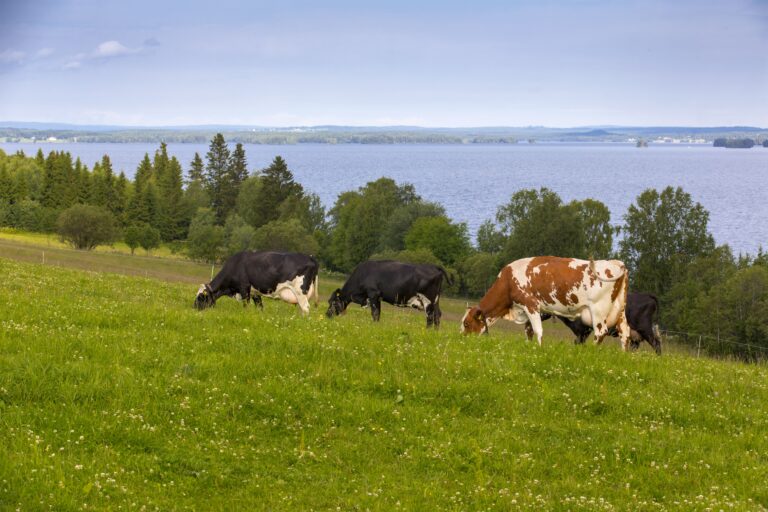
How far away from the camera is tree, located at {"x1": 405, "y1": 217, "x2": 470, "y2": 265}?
117 m

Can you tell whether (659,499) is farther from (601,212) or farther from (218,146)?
(218,146)

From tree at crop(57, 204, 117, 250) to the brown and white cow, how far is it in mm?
104906

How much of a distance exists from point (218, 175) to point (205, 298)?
478 feet

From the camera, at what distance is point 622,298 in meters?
18.4

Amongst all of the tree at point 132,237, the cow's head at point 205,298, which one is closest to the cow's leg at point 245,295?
the cow's head at point 205,298

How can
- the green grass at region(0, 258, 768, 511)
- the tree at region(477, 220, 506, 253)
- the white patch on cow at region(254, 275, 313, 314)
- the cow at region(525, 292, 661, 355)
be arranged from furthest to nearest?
the tree at region(477, 220, 506, 253)
the cow at region(525, 292, 661, 355)
the white patch on cow at region(254, 275, 313, 314)
the green grass at region(0, 258, 768, 511)

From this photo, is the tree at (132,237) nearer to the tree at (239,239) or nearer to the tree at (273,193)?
the tree at (239,239)

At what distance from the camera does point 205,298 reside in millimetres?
23875

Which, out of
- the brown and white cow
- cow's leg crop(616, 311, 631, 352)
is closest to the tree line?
cow's leg crop(616, 311, 631, 352)

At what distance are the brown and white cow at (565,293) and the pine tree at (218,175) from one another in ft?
462

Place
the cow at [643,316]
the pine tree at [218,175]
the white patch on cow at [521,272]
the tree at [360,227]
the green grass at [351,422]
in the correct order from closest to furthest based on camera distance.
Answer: the green grass at [351,422] < the white patch on cow at [521,272] < the cow at [643,316] < the tree at [360,227] < the pine tree at [218,175]

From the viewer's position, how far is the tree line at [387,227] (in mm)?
87500

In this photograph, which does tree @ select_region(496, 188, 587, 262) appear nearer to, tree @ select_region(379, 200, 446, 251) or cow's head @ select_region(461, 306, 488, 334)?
tree @ select_region(379, 200, 446, 251)

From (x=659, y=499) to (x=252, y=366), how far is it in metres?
6.72
